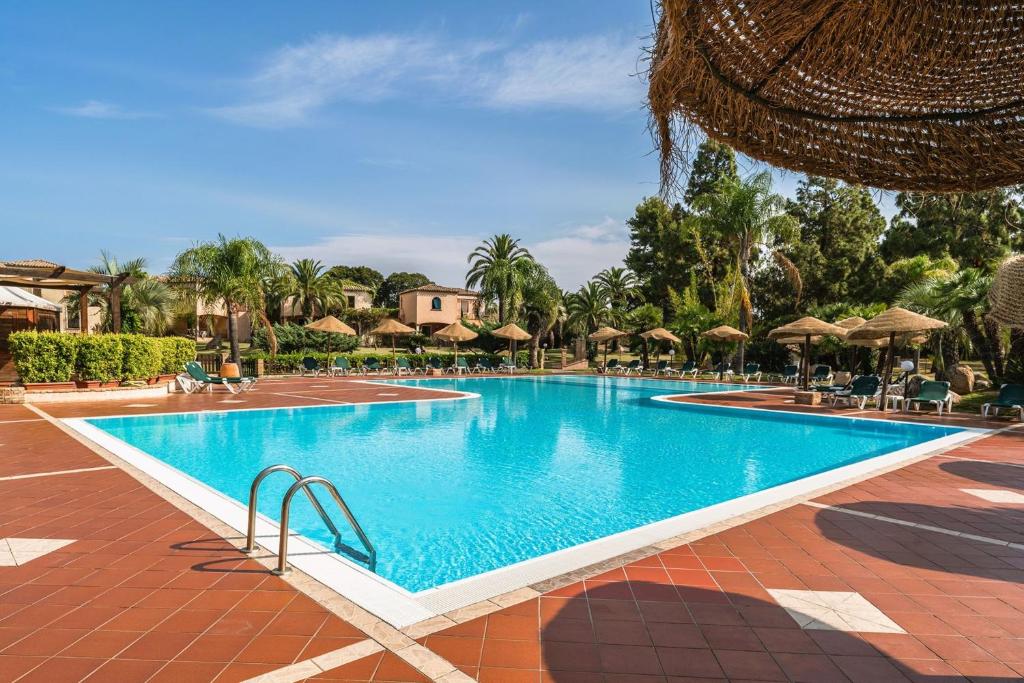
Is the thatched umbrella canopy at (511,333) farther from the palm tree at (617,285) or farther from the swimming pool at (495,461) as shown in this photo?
the swimming pool at (495,461)

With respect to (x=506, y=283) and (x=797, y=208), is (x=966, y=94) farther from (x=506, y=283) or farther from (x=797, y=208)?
(x=797, y=208)

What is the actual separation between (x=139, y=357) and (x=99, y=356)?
1036 millimetres

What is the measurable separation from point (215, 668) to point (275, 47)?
14439mm

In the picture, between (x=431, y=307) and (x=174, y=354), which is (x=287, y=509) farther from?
(x=431, y=307)

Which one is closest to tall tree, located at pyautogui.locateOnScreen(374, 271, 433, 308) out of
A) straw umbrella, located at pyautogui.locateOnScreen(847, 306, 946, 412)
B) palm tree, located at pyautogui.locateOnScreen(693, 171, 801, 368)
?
palm tree, located at pyautogui.locateOnScreen(693, 171, 801, 368)

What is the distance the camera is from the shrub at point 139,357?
51.9 ft

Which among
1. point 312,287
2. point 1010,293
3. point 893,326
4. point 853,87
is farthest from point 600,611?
point 312,287

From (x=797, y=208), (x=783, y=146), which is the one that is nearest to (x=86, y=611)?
(x=783, y=146)

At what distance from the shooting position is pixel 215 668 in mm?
2732

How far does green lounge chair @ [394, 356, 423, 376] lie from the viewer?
88.6 ft

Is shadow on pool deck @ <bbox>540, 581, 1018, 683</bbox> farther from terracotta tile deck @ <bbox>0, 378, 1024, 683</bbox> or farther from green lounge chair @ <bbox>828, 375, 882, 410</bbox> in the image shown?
green lounge chair @ <bbox>828, 375, 882, 410</bbox>

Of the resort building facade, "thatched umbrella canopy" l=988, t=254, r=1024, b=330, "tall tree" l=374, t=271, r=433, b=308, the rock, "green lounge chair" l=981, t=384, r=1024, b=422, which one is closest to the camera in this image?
"thatched umbrella canopy" l=988, t=254, r=1024, b=330

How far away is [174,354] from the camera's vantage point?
18328 millimetres

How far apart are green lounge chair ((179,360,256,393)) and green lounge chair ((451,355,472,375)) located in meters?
11.2
